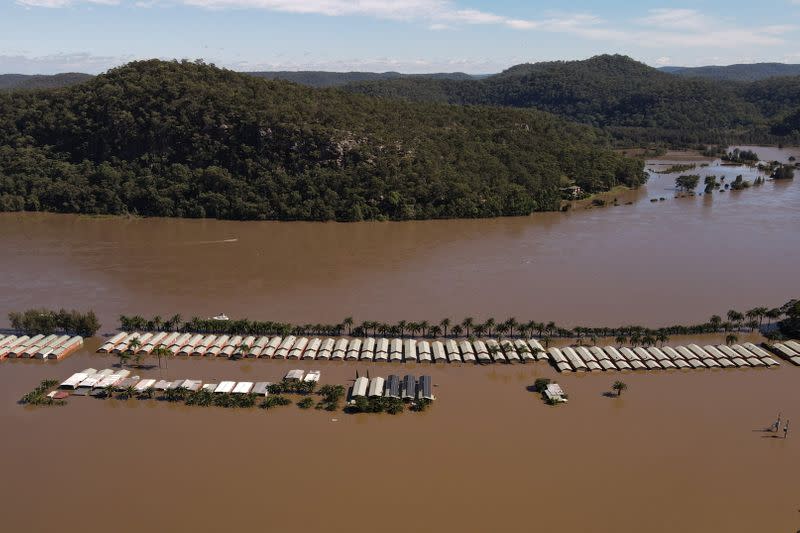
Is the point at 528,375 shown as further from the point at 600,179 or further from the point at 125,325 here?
the point at 600,179

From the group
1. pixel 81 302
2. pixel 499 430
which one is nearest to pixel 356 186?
pixel 81 302

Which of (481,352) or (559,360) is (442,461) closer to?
(481,352)

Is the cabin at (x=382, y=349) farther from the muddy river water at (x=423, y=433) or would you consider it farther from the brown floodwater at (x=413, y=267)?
the brown floodwater at (x=413, y=267)

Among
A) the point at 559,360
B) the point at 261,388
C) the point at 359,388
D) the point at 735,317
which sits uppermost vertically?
the point at 735,317

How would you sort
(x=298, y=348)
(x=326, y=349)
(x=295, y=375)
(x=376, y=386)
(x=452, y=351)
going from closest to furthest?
(x=376, y=386), (x=295, y=375), (x=452, y=351), (x=326, y=349), (x=298, y=348)

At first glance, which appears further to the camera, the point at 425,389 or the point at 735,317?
the point at 735,317

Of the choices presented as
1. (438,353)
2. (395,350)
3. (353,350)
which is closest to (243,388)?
(353,350)

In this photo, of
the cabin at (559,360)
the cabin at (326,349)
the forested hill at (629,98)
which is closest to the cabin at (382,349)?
the cabin at (326,349)
